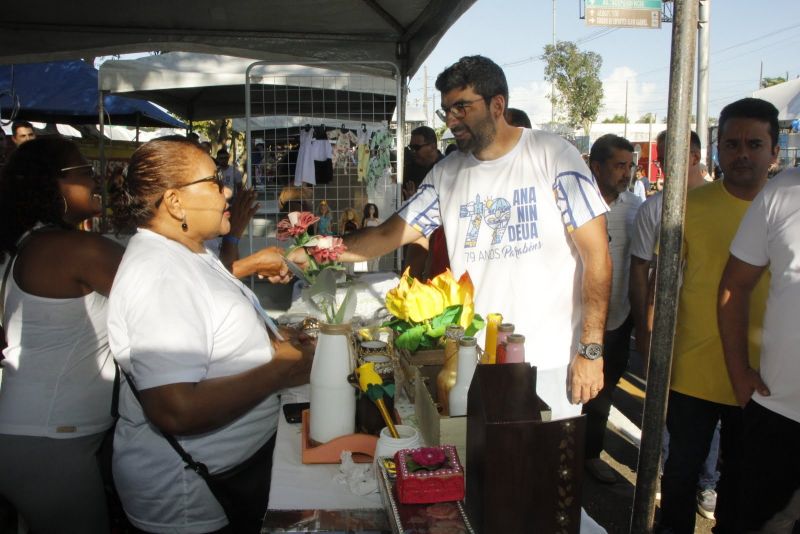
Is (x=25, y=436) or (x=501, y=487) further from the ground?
(x=501, y=487)

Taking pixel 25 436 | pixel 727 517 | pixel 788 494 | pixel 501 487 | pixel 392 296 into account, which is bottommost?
pixel 727 517

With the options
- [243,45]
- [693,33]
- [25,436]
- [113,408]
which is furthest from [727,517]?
[243,45]

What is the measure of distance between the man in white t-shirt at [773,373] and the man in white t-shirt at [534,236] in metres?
0.51

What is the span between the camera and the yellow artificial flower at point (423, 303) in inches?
71.2

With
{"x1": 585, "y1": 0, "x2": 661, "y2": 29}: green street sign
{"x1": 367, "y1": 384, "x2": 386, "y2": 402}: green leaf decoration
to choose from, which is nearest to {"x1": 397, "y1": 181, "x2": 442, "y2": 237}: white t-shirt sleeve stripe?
{"x1": 367, "y1": 384, "x2": 386, "y2": 402}: green leaf decoration

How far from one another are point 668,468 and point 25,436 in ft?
8.02

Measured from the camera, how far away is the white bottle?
1.52 meters

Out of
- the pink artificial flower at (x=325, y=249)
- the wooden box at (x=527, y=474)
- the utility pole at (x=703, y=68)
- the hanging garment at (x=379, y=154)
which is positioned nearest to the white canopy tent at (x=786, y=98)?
the utility pole at (x=703, y=68)

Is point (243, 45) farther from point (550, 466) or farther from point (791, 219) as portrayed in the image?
point (550, 466)

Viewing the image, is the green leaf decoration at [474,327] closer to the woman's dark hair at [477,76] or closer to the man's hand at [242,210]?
the woman's dark hair at [477,76]

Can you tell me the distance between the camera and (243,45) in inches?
161

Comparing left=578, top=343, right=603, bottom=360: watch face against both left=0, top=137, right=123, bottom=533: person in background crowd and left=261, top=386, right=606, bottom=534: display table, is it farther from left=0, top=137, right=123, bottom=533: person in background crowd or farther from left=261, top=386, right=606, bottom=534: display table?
left=0, top=137, right=123, bottom=533: person in background crowd

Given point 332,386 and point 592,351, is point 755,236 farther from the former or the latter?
point 332,386

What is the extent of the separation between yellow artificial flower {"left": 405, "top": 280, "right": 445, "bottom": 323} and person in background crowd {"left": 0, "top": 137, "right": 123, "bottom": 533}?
95cm
